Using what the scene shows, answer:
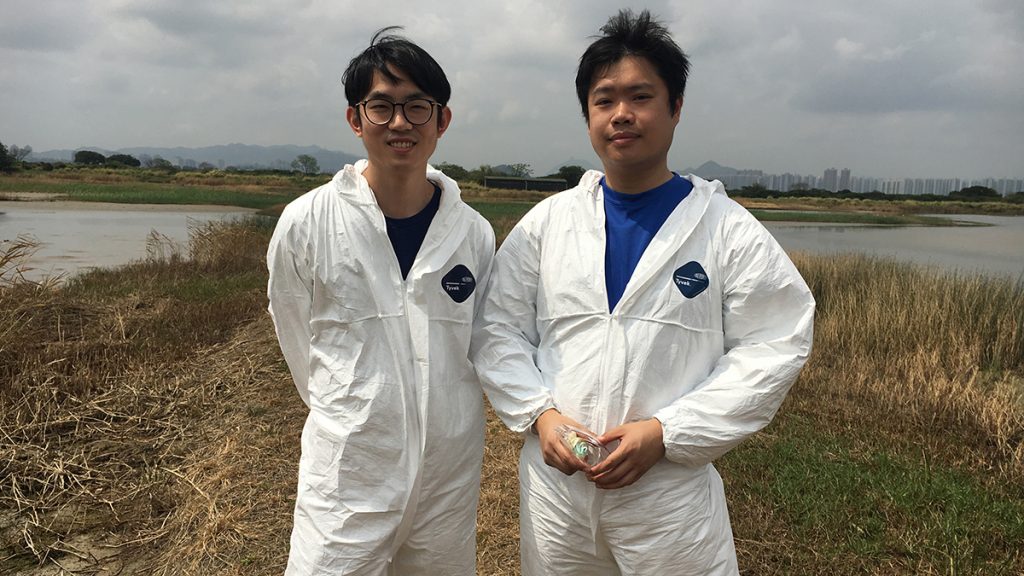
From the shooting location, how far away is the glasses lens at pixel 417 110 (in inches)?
76.4

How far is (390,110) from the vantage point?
1.93 meters

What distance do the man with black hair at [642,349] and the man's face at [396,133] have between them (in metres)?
0.50

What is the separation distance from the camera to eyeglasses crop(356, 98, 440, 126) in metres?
1.93

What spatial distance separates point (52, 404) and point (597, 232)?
472 cm

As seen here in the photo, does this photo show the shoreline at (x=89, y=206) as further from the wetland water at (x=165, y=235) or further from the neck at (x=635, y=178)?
the neck at (x=635, y=178)

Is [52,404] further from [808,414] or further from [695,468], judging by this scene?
[808,414]

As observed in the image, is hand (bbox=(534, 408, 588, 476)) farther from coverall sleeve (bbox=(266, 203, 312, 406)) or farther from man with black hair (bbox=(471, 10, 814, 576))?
coverall sleeve (bbox=(266, 203, 312, 406))

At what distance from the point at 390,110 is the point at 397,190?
244mm

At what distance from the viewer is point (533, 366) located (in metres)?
1.93

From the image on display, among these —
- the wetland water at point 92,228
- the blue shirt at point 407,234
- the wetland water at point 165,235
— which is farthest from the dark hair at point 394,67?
the wetland water at point 92,228

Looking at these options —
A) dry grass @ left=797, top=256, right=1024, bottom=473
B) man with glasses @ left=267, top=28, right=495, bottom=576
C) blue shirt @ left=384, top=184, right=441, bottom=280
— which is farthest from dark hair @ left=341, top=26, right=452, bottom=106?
dry grass @ left=797, top=256, right=1024, bottom=473

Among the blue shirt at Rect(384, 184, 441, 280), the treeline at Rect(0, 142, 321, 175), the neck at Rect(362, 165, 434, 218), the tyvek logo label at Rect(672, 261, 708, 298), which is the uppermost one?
the treeline at Rect(0, 142, 321, 175)

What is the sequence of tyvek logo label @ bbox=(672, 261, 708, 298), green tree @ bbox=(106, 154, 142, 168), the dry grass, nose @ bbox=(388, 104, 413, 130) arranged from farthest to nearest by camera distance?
1. green tree @ bbox=(106, 154, 142, 168)
2. the dry grass
3. nose @ bbox=(388, 104, 413, 130)
4. tyvek logo label @ bbox=(672, 261, 708, 298)

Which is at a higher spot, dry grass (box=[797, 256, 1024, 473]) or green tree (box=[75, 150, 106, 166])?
green tree (box=[75, 150, 106, 166])
